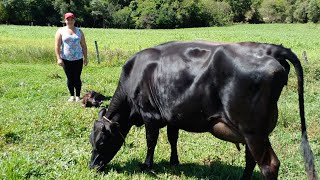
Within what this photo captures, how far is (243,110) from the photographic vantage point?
4.53 meters

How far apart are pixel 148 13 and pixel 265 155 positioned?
8645 centimetres

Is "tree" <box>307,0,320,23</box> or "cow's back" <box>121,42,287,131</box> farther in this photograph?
"tree" <box>307,0,320,23</box>

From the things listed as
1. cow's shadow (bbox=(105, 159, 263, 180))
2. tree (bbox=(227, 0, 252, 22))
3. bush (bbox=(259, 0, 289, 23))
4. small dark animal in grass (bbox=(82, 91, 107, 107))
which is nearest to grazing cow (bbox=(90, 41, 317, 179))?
cow's shadow (bbox=(105, 159, 263, 180))

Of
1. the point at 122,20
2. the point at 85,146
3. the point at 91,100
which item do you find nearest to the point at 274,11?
the point at 122,20

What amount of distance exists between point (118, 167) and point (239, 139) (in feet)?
6.87

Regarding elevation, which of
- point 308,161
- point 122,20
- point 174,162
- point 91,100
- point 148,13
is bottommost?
point 122,20

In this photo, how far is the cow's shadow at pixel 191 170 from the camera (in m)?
5.70

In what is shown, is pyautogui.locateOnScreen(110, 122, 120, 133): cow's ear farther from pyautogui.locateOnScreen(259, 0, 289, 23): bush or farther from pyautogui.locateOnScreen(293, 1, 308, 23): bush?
pyautogui.locateOnScreen(259, 0, 289, 23): bush

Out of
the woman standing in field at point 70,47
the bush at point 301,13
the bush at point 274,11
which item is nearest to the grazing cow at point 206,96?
the woman standing in field at point 70,47

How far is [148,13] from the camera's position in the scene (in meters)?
89.1

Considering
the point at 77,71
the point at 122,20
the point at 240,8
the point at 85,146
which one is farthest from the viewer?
the point at 240,8

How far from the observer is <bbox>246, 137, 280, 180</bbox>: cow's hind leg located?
454 centimetres

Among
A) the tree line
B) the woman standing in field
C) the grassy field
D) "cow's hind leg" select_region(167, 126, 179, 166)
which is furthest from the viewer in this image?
the tree line

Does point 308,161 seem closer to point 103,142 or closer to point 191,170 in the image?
point 191,170
